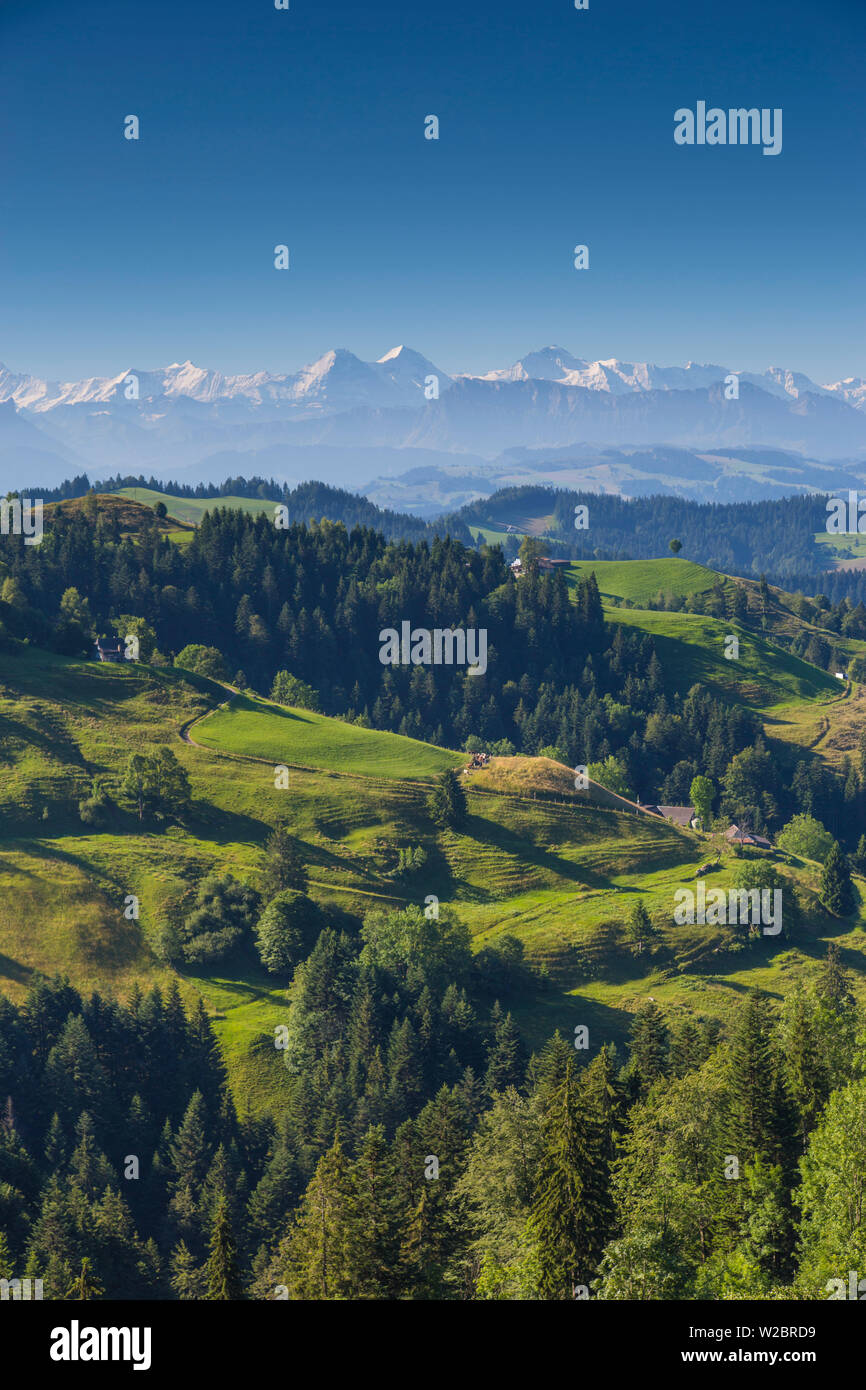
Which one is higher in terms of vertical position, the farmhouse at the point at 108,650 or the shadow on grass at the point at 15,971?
the farmhouse at the point at 108,650

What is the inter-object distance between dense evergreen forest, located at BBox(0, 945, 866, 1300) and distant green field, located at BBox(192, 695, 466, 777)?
36721 millimetres

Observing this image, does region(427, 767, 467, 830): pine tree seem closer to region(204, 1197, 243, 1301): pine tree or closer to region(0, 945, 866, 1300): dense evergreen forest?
region(0, 945, 866, 1300): dense evergreen forest

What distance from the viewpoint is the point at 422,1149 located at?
156 ft

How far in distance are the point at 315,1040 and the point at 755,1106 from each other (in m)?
42.4

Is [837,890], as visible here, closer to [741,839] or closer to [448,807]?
[741,839]

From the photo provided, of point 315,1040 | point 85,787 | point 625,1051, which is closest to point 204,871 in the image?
A: point 85,787

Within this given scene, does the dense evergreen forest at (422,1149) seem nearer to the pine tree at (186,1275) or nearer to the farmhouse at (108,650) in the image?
the pine tree at (186,1275)

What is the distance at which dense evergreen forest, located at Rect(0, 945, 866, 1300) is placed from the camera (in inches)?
1254

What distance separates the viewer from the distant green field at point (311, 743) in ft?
400

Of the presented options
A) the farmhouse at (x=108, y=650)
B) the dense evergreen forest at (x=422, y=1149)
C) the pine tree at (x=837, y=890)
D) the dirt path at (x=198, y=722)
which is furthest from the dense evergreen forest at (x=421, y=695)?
the dense evergreen forest at (x=422, y=1149)

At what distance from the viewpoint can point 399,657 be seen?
198125mm

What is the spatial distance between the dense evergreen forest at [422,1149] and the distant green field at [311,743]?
120 feet

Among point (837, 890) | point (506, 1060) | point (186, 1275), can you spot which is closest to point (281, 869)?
point (506, 1060)

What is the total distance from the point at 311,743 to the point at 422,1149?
8307 cm
